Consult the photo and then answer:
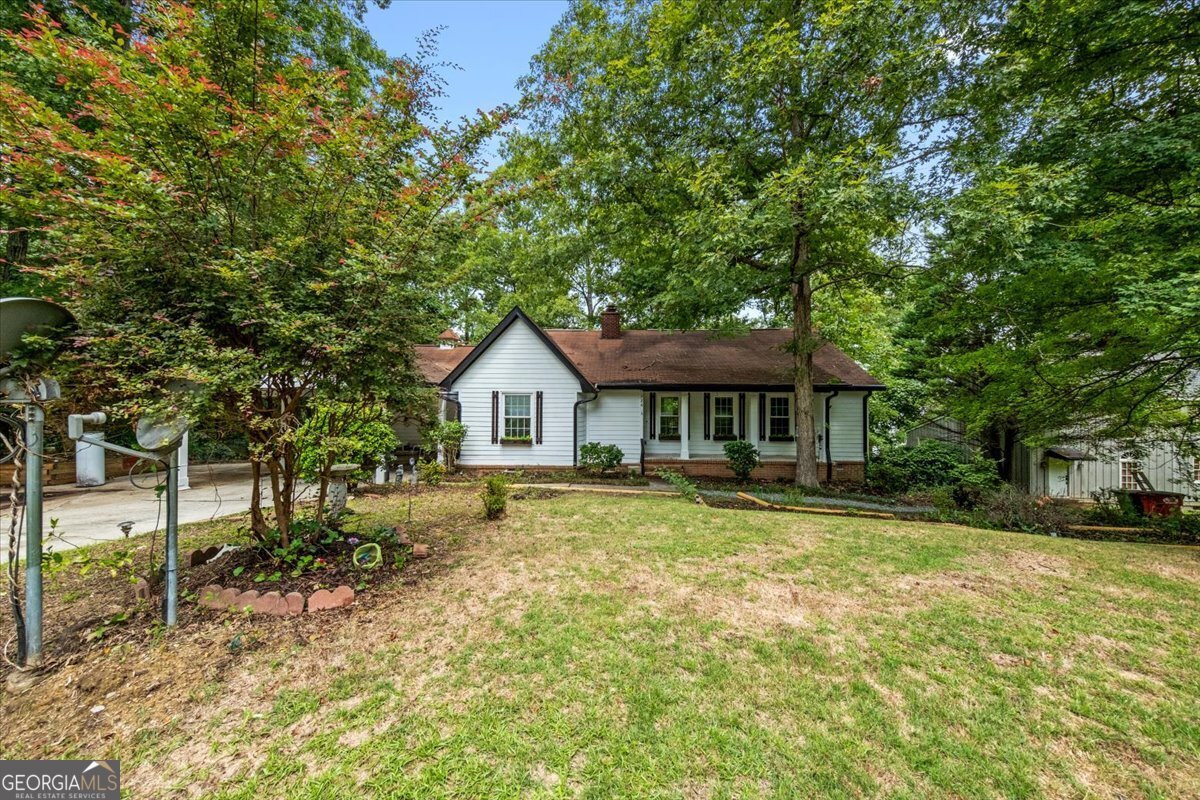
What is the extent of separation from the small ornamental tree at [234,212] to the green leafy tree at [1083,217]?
362 inches

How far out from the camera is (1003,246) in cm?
767

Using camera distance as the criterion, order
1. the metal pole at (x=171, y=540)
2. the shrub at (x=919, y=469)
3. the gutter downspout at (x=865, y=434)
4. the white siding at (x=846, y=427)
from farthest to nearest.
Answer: the white siding at (x=846, y=427) < the gutter downspout at (x=865, y=434) < the shrub at (x=919, y=469) < the metal pole at (x=171, y=540)

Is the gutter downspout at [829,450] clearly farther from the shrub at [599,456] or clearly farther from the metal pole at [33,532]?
the metal pole at [33,532]

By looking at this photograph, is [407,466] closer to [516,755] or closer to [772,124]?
[516,755]

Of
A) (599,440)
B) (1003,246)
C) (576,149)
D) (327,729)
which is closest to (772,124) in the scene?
(576,149)

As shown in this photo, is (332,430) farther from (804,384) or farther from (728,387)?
(728,387)

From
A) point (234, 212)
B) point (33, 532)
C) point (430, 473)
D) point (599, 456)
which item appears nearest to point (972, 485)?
point (599, 456)

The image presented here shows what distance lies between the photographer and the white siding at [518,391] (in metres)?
13.1

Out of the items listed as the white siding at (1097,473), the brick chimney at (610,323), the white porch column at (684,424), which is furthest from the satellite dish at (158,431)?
the white siding at (1097,473)

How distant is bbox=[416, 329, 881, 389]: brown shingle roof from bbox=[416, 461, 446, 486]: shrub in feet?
9.47

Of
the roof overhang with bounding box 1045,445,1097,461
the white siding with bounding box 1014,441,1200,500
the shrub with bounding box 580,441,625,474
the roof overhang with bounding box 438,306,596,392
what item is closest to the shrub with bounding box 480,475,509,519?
the shrub with bounding box 580,441,625,474

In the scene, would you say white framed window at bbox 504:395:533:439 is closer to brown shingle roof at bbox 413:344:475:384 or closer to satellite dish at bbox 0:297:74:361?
brown shingle roof at bbox 413:344:475:384

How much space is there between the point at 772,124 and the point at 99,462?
1716 centimetres

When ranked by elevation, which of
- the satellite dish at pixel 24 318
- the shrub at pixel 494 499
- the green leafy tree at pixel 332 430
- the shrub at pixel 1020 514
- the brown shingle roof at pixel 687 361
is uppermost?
the brown shingle roof at pixel 687 361
